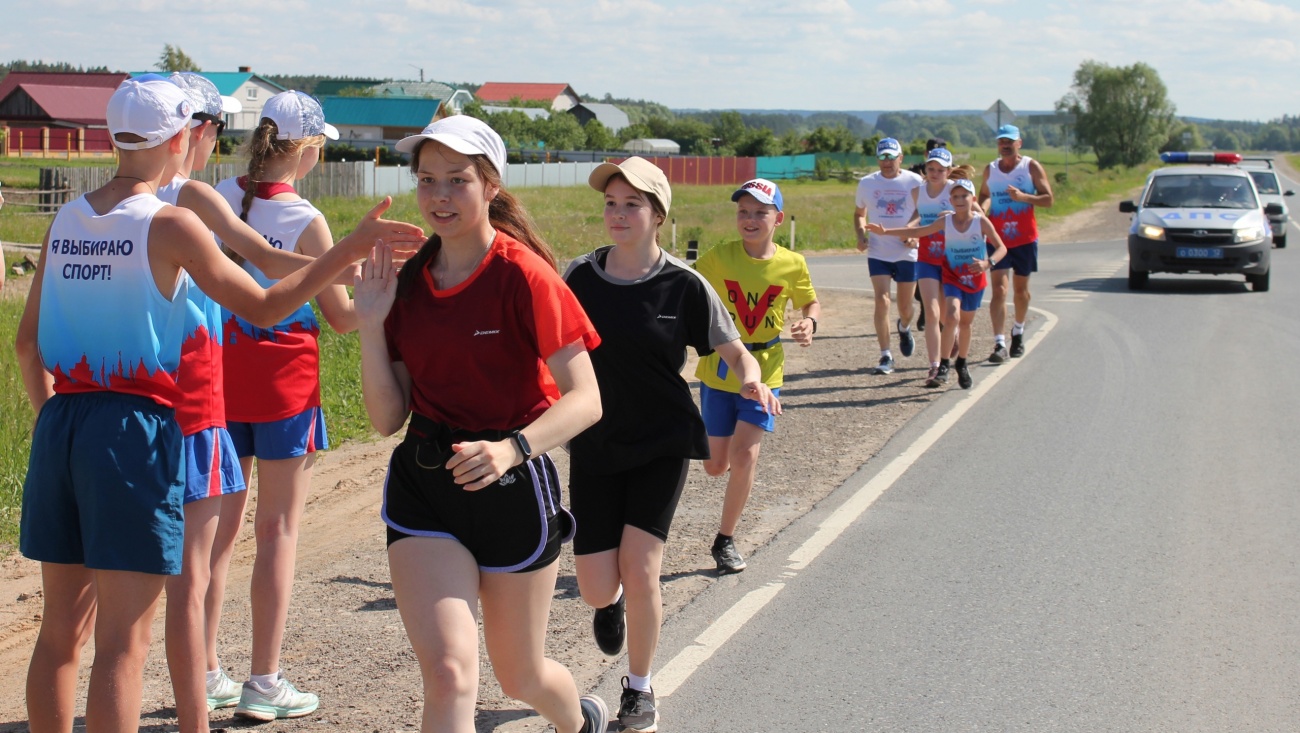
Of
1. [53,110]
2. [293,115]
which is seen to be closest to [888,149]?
[293,115]

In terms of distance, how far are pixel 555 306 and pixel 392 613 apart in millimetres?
2652

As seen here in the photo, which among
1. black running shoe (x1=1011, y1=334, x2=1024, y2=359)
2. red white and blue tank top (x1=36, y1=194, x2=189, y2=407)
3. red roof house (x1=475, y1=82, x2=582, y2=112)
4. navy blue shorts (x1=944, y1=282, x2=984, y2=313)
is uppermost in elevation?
red roof house (x1=475, y1=82, x2=582, y2=112)

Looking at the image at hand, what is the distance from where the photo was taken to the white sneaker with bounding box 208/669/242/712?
4719 millimetres

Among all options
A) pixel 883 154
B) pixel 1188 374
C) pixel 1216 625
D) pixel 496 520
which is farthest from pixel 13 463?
pixel 1188 374

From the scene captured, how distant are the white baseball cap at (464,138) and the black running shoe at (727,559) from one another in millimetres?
3211

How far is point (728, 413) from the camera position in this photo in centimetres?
636

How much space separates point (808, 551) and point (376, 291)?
150 inches

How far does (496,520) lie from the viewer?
3549mm

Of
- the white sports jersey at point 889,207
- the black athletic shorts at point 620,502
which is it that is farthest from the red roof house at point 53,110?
the black athletic shorts at point 620,502

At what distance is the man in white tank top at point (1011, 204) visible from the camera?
43.5ft

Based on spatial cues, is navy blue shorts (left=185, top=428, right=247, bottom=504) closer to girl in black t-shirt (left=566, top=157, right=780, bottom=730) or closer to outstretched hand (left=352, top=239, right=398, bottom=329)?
outstretched hand (left=352, top=239, right=398, bottom=329)

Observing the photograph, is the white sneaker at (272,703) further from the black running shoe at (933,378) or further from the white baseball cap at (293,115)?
the black running shoe at (933,378)

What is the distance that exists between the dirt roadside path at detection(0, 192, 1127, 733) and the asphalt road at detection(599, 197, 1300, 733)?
0.92 feet

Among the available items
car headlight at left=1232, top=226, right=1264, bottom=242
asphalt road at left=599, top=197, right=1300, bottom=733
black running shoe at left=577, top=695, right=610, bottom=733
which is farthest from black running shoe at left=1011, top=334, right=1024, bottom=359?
black running shoe at left=577, top=695, right=610, bottom=733
